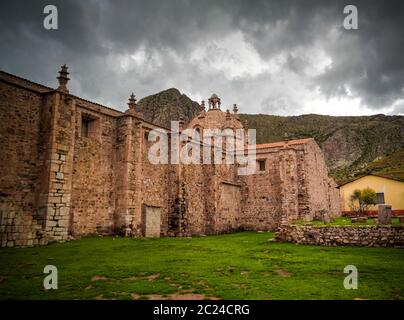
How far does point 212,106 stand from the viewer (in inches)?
1602

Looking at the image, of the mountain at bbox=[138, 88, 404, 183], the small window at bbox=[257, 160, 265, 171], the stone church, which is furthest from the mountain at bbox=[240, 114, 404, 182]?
the stone church

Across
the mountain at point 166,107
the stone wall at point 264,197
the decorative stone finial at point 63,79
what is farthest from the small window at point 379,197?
the mountain at point 166,107

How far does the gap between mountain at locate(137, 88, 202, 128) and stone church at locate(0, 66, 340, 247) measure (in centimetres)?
4541

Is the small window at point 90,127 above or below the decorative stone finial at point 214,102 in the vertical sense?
below

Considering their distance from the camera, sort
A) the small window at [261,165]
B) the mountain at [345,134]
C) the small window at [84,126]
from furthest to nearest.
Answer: the mountain at [345,134]
the small window at [261,165]
the small window at [84,126]

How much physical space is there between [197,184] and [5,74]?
54.2 ft

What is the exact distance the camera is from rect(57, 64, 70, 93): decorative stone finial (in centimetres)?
1652

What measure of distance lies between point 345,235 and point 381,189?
22.3 m

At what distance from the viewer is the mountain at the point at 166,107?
74625mm

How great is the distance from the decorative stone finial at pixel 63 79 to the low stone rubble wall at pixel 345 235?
14.3 m

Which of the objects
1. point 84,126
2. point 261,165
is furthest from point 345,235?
point 261,165

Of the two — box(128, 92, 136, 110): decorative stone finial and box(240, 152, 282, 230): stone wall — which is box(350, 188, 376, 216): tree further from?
box(128, 92, 136, 110): decorative stone finial

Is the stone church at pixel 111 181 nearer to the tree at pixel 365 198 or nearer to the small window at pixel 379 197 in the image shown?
the tree at pixel 365 198
